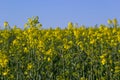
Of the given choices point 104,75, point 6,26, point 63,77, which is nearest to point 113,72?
point 104,75

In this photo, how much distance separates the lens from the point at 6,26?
13.0 meters

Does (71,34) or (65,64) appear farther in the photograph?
(71,34)

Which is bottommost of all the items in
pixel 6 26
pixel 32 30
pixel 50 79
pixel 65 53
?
pixel 50 79

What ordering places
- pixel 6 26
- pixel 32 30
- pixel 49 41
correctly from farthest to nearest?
pixel 6 26
pixel 49 41
pixel 32 30

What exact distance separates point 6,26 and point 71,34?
7.69ft

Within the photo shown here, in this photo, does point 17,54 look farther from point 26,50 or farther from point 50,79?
point 50,79

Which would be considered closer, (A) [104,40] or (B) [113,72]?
(B) [113,72]

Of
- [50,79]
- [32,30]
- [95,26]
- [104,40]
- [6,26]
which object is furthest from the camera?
[95,26]

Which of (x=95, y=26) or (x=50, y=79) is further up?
(x=95, y=26)

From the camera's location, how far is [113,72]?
7.95 m

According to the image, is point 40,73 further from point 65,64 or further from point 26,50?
point 26,50

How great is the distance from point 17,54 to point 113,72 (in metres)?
2.36

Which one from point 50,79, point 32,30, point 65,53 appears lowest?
point 50,79

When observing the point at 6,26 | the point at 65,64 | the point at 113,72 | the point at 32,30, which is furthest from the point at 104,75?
the point at 6,26
